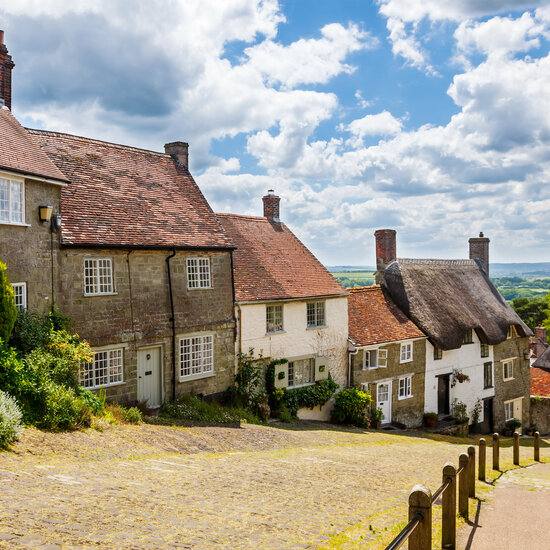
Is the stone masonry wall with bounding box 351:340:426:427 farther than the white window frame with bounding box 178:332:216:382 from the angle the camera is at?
Yes

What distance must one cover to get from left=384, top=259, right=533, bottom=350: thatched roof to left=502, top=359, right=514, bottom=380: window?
2.18 meters

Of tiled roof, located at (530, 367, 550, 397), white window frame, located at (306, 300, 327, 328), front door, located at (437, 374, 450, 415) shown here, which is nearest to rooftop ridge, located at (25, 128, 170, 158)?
white window frame, located at (306, 300, 327, 328)

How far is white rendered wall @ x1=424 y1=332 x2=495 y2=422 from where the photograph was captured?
29469 mm

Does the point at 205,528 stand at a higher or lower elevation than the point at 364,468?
higher

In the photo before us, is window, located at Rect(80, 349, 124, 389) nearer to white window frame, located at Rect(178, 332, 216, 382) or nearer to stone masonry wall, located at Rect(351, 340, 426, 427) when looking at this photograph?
white window frame, located at Rect(178, 332, 216, 382)

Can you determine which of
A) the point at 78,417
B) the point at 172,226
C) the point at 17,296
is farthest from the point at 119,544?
the point at 172,226

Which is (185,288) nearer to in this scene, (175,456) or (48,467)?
(175,456)

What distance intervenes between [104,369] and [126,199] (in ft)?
21.1

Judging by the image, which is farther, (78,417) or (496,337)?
(496,337)

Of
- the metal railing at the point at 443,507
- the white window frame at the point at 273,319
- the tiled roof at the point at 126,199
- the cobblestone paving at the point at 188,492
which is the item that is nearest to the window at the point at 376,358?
the white window frame at the point at 273,319

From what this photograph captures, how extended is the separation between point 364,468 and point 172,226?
461 inches

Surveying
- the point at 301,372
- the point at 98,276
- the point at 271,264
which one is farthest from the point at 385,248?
the point at 98,276

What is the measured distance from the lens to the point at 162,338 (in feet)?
63.9

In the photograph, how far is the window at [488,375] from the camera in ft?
109
